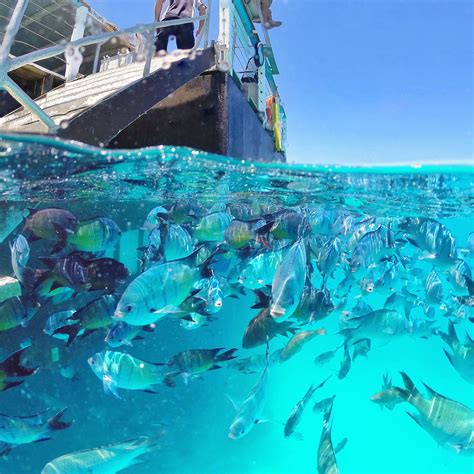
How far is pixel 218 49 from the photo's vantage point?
7.66 meters

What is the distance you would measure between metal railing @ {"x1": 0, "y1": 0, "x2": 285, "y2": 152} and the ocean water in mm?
1344

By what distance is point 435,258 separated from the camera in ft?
22.1

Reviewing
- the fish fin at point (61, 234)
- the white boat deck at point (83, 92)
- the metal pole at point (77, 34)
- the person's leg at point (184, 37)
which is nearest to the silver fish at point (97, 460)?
the fish fin at point (61, 234)

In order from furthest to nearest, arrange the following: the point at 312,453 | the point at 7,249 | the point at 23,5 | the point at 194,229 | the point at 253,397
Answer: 1. the point at 312,453
2. the point at 7,249
3. the point at 194,229
4. the point at 23,5
5. the point at 253,397

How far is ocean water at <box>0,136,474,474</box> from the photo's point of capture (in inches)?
281

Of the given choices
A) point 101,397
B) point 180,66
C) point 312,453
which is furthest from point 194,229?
point 312,453

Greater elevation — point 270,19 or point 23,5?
point 270,19

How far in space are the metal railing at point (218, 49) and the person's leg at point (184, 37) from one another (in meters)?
0.15

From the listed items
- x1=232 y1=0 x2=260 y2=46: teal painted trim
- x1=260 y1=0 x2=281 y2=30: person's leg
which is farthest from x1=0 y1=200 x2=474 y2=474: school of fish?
x1=260 y1=0 x2=281 y2=30: person's leg

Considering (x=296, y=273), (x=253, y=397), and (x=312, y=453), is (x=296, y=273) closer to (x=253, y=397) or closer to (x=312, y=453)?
(x=253, y=397)

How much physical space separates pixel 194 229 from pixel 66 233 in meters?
1.95

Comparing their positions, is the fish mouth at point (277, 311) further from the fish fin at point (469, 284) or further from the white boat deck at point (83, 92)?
the white boat deck at point (83, 92)

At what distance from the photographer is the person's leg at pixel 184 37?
8.41m

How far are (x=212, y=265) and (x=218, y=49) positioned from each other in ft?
14.2
